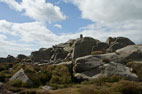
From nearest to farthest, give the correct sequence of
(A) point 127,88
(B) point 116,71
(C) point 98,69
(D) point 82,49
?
(A) point 127,88, (B) point 116,71, (C) point 98,69, (D) point 82,49

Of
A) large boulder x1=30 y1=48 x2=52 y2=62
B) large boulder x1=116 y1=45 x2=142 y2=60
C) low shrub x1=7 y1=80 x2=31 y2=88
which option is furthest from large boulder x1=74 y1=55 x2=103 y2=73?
large boulder x1=30 y1=48 x2=52 y2=62

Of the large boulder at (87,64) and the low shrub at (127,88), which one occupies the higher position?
the large boulder at (87,64)

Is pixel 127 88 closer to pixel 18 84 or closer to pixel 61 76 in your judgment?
pixel 61 76

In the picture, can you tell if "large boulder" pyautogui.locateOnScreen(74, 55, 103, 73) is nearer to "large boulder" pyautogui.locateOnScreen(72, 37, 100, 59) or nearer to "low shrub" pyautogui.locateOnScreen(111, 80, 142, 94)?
"low shrub" pyautogui.locateOnScreen(111, 80, 142, 94)

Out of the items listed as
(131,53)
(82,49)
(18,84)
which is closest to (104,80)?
(131,53)

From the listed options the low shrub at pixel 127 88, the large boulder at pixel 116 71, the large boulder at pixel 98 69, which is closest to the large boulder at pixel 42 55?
the large boulder at pixel 98 69

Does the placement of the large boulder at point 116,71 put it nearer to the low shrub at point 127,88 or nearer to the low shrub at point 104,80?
the low shrub at point 104,80

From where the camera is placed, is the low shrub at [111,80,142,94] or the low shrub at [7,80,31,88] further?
the low shrub at [7,80,31,88]

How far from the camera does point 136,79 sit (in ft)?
62.6

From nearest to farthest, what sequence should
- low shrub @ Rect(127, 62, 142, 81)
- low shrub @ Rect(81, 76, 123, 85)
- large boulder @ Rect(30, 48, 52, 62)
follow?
low shrub @ Rect(81, 76, 123, 85), low shrub @ Rect(127, 62, 142, 81), large boulder @ Rect(30, 48, 52, 62)

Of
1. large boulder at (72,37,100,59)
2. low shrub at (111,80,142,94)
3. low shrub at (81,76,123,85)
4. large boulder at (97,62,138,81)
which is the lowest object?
low shrub at (111,80,142,94)

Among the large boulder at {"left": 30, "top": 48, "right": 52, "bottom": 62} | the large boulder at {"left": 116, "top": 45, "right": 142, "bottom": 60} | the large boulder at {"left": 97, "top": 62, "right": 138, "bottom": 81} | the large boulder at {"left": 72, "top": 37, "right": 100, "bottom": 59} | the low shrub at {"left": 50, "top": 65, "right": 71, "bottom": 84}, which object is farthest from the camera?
the large boulder at {"left": 30, "top": 48, "right": 52, "bottom": 62}

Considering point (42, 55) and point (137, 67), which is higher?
point (42, 55)

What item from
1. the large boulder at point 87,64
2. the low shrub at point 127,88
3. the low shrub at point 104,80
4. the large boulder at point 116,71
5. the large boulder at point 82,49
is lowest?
the low shrub at point 127,88
